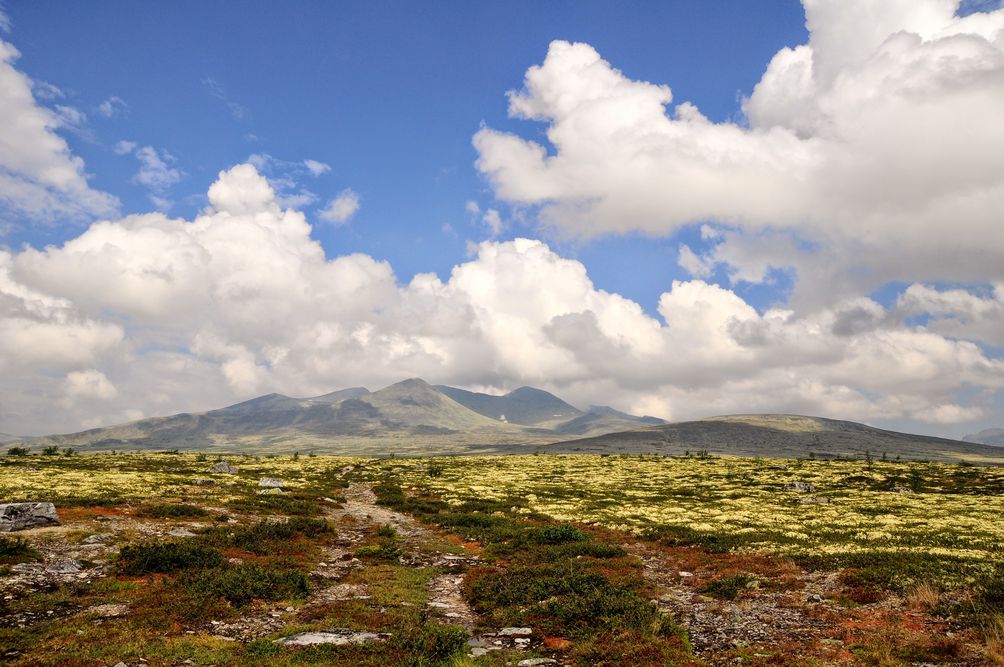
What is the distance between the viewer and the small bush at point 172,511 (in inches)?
1405

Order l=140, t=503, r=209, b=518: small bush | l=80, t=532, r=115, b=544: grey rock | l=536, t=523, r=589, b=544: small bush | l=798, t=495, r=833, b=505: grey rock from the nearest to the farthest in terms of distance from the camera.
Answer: l=80, t=532, r=115, b=544: grey rock → l=536, t=523, r=589, b=544: small bush → l=140, t=503, r=209, b=518: small bush → l=798, t=495, r=833, b=505: grey rock

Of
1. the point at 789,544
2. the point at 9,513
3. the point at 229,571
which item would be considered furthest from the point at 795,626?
the point at 9,513

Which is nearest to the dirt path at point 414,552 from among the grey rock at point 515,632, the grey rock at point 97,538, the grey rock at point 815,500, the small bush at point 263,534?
the grey rock at point 515,632

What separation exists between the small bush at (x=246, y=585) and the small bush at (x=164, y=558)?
5.22ft

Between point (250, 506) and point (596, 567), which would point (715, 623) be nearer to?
point (596, 567)

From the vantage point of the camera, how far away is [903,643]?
51.4 ft

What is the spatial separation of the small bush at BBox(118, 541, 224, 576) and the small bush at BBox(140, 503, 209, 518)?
11802 millimetres

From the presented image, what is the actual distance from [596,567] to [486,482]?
56.8m

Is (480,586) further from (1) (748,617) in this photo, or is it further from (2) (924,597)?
(2) (924,597)

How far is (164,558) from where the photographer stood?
23.5m

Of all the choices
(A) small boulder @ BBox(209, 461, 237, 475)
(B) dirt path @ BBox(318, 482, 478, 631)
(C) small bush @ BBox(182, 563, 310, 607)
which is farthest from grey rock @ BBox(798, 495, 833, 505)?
(A) small boulder @ BBox(209, 461, 237, 475)

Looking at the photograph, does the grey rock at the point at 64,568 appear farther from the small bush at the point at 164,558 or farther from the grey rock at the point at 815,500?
the grey rock at the point at 815,500

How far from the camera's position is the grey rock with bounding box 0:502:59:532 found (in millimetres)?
27828

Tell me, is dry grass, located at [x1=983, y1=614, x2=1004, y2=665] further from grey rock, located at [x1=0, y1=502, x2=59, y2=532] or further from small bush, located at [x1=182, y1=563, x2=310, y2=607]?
grey rock, located at [x1=0, y1=502, x2=59, y2=532]
